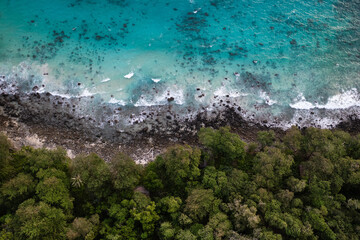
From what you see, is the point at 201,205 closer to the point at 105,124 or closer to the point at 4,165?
the point at 105,124

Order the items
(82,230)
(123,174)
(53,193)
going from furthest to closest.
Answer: (123,174)
(53,193)
(82,230)

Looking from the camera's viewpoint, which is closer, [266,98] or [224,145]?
[224,145]

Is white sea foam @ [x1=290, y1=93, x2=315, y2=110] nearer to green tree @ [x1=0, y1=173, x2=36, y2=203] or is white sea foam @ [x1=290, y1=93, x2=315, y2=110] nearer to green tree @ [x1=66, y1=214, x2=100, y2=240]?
green tree @ [x1=66, y1=214, x2=100, y2=240]

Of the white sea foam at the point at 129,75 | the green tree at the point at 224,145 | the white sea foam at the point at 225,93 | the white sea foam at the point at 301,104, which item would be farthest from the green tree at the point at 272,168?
the white sea foam at the point at 129,75

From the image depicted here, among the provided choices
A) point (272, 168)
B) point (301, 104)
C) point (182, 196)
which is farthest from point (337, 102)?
point (182, 196)

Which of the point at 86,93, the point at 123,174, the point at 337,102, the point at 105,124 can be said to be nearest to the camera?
the point at 123,174

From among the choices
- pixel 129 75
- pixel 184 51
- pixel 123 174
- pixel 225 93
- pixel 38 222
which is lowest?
pixel 38 222
